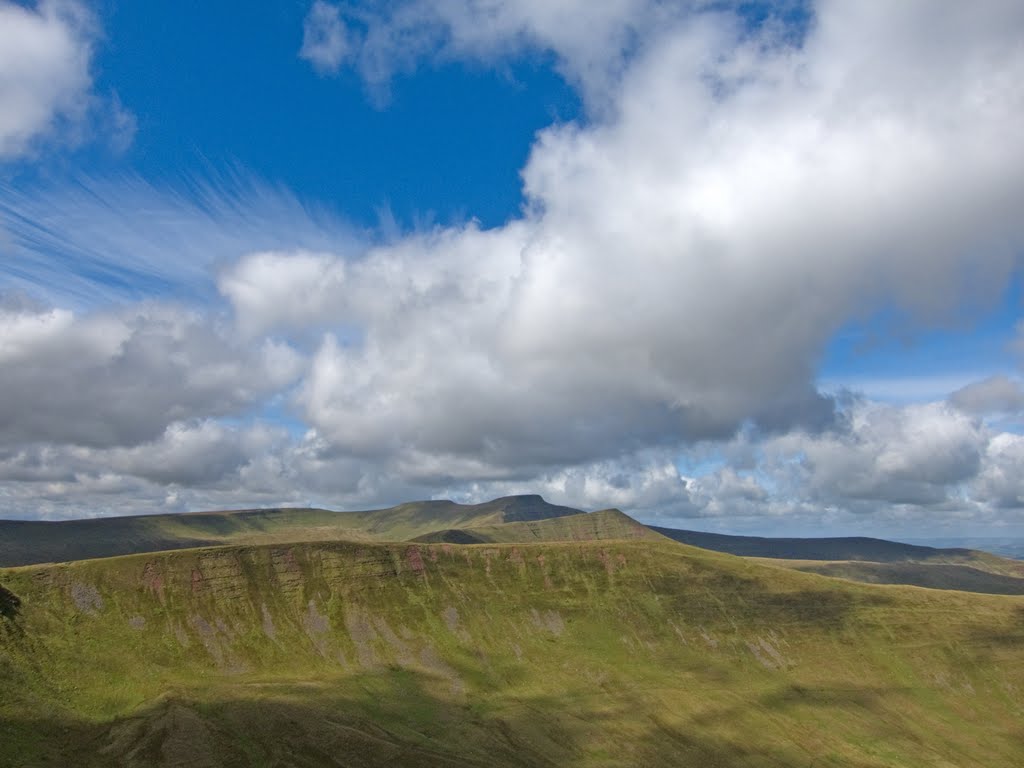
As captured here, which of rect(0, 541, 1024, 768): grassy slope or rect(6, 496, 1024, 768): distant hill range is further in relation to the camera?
rect(0, 541, 1024, 768): grassy slope

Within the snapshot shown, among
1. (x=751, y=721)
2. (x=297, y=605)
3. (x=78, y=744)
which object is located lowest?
(x=751, y=721)

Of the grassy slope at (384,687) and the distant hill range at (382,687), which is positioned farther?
the grassy slope at (384,687)

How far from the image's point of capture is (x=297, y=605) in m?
181

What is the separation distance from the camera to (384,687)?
506ft

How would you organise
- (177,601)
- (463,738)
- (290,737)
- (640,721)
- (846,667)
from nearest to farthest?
1. (290,737)
2. (463,738)
3. (640,721)
4. (177,601)
5. (846,667)

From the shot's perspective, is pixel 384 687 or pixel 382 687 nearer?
pixel 382 687

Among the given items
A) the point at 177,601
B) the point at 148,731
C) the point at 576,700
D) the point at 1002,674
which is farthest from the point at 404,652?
the point at 1002,674

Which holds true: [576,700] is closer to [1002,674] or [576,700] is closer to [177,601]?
[177,601]

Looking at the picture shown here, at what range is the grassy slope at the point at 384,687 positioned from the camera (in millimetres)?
116312

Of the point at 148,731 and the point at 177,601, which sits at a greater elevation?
the point at 177,601

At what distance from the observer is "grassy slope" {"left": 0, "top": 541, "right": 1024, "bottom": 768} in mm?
116312

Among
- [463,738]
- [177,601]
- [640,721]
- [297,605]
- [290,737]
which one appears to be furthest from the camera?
[297,605]

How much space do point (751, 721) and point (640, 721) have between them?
94.1ft

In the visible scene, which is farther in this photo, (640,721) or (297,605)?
(297,605)
